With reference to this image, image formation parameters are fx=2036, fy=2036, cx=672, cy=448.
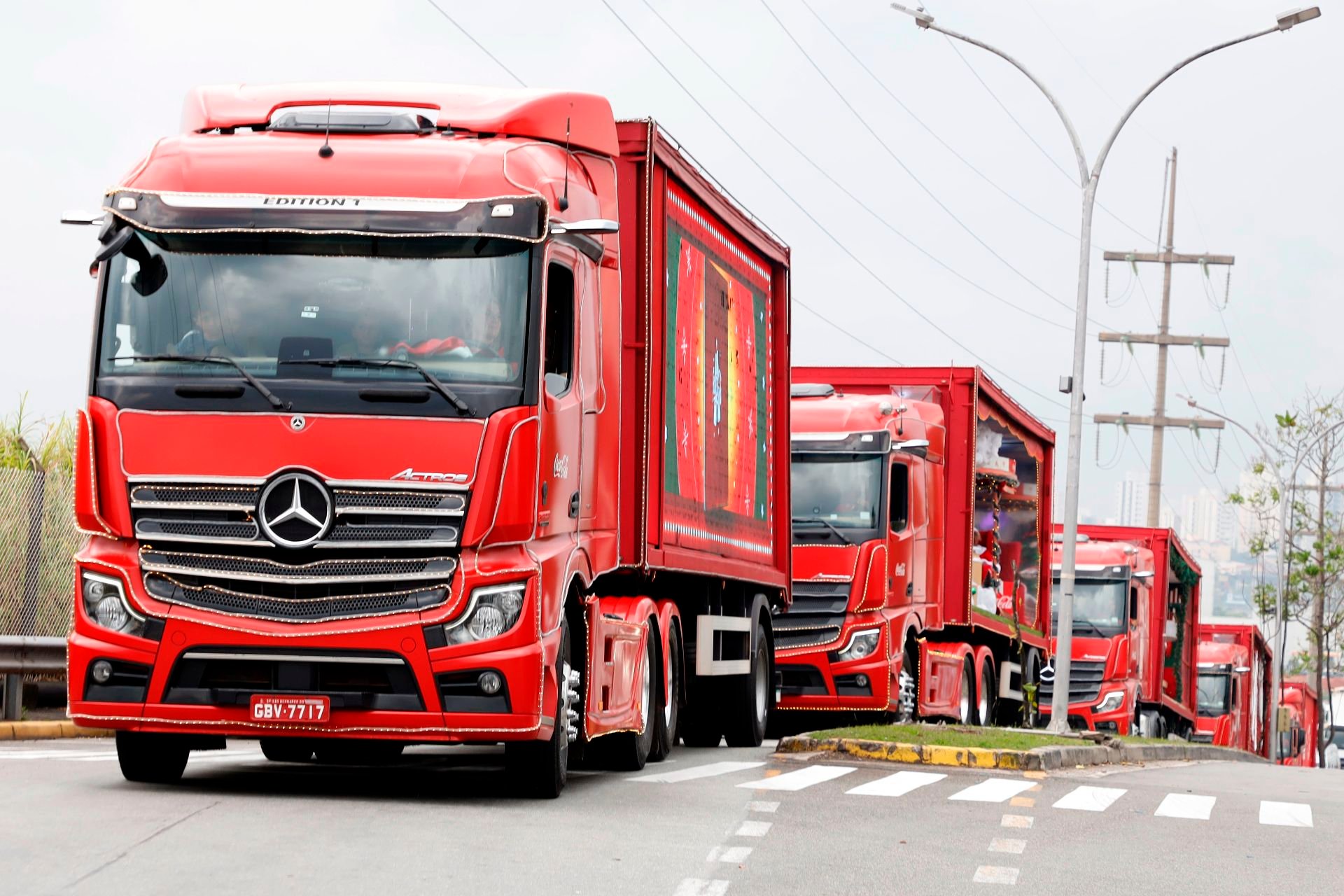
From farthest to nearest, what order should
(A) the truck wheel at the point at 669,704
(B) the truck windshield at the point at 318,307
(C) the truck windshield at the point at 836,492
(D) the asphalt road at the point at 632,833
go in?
(C) the truck windshield at the point at 836,492, (A) the truck wheel at the point at 669,704, (B) the truck windshield at the point at 318,307, (D) the asphalt road at the point at 632,833

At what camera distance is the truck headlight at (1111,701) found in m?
33.6

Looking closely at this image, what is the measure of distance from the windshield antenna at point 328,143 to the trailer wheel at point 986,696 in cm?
1561

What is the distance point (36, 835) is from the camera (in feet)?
29.2

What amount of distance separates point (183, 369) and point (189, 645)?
1435 millimetres

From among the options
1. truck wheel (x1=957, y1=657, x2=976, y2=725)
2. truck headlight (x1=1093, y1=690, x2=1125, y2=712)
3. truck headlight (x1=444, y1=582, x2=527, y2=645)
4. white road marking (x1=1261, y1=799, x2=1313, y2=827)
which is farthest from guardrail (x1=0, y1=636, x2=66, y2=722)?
truck headlight (x1=1093, y1=690, x2=1125, y2=712)

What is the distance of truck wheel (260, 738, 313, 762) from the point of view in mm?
12938

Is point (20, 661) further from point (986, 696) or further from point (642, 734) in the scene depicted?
point (986, 696)

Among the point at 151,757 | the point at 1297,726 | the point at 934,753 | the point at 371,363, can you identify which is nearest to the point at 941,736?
the point at 934,753

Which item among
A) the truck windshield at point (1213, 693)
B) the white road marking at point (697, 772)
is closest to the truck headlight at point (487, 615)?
the white road marking at point (697, 772)

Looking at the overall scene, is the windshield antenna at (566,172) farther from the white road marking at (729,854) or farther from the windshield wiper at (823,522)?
the windshield wiper at (823,522)

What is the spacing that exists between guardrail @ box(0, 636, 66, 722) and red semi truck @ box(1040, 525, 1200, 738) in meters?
18.1

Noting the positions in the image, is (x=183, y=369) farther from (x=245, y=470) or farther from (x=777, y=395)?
(x=777, y=395)

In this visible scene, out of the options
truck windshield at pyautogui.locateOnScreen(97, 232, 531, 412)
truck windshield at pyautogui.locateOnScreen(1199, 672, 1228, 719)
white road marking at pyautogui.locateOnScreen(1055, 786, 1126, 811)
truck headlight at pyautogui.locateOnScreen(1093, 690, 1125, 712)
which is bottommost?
truck windshield at pyautogui.locateOnScreen(1199, 672, 1228, 719)

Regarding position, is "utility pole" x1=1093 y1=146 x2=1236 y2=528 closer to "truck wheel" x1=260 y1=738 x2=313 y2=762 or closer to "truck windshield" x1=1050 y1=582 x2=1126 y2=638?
"truck windshield" x1=1050 y1=582 x2=1126 y2=638
